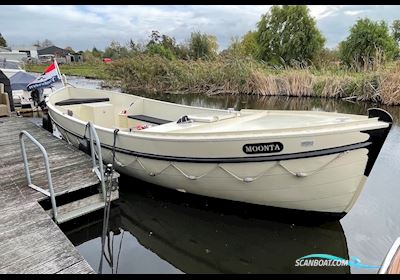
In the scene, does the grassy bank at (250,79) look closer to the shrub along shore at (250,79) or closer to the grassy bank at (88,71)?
the shrub along shore at (250,79)

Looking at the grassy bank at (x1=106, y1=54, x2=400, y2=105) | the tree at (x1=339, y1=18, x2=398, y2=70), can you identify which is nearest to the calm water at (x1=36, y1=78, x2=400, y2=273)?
the grassy bank at (x1=106, y1=54, x2=400, y2=105)

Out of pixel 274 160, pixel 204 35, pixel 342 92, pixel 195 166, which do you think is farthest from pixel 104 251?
pixel 204 35

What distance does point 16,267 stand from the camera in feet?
7.11

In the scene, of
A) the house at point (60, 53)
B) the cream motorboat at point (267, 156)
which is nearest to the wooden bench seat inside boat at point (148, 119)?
the cream motorboat at point (267, 156)

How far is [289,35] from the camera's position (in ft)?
61.2

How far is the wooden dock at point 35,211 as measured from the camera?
7.27 feet

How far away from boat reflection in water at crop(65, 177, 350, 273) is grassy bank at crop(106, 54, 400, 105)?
26.1ft

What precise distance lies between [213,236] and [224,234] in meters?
0.11

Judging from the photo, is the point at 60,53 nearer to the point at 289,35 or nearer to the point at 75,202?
the point at 289,35

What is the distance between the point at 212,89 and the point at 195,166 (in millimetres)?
10406

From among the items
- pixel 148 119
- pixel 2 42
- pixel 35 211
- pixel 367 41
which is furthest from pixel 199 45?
pixel 2 42

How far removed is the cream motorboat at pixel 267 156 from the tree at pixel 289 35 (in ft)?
51.6

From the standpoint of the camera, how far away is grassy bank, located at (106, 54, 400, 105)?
977 centimetres
